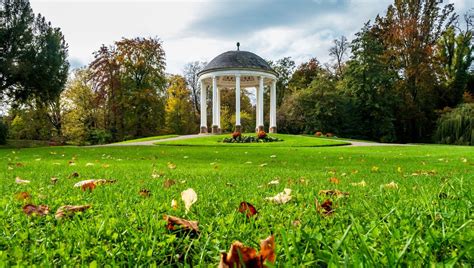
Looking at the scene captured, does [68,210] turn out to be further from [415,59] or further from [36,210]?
[415,59]

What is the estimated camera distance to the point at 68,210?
1685mm

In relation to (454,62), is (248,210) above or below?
below

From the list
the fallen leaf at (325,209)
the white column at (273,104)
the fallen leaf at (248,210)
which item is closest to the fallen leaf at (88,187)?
the fallen leaf at (248,210)

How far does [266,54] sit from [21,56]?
111ft

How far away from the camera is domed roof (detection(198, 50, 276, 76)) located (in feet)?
98.2

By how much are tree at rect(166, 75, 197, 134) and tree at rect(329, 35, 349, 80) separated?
19589mm

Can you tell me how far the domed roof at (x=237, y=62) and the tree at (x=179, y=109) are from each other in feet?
37.5

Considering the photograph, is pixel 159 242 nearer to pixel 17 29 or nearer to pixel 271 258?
pixel 271 258

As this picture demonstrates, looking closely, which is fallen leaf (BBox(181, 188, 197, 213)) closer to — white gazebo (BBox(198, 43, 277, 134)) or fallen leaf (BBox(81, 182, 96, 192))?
fallen leaf (BBox(81, 182, 96, 192))

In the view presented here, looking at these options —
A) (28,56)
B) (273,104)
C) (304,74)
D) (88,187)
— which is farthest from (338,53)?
(88,187)

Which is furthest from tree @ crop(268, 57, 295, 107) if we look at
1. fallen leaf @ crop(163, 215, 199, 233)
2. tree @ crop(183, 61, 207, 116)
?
fallen leaf @ crop(163, 215, 199, 233)

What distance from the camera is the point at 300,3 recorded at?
49.3 feet

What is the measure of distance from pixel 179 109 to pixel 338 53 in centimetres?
2225

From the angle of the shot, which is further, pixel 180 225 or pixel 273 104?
pixel 273 104
